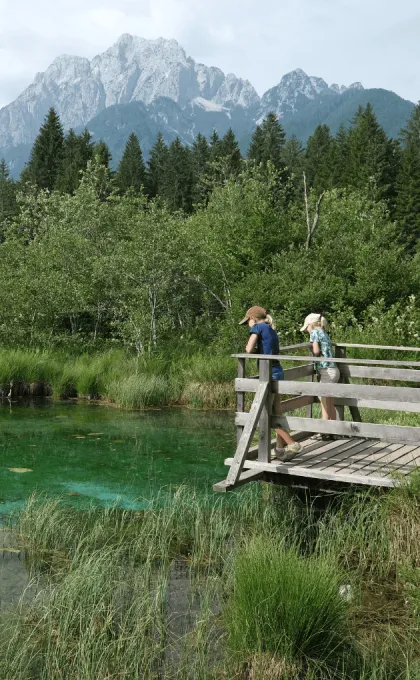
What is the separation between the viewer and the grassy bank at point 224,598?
476cm

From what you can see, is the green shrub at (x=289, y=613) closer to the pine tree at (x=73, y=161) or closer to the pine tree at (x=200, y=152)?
the pine tree at (x=73, y=161)

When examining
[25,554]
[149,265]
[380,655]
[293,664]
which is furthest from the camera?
[149,265]

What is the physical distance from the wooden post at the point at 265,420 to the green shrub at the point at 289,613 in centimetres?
241

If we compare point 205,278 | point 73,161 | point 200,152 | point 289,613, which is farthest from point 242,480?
point 200,152

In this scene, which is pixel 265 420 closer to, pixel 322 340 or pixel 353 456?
pixel 353 456

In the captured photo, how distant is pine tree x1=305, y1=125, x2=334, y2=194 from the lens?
6475cm

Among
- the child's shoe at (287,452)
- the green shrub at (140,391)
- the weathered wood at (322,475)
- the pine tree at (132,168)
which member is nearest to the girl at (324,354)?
the child's shoe at (287,452)

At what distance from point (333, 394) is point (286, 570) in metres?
2.74

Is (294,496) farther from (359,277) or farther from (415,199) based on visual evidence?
(415,199)

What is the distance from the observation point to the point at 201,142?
79.7 meters

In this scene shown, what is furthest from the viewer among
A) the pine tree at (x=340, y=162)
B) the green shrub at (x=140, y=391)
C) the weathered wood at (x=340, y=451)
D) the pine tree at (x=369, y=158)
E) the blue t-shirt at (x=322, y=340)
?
the pine tree at (x=340, y=162)

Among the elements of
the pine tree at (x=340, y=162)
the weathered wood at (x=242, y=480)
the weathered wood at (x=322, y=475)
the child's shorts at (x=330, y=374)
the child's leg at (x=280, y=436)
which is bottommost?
the weathered wood at (x=242, y=480)

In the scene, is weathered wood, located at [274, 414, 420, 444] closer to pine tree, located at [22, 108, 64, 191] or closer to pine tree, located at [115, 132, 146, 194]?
pine tree, located at [22, 108, 64, 191]

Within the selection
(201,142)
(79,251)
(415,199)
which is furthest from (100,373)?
(201,142)
